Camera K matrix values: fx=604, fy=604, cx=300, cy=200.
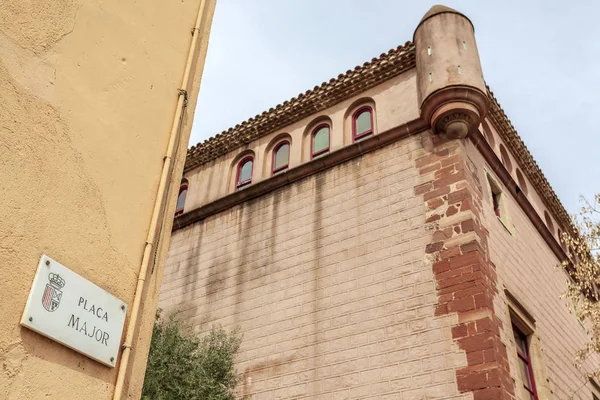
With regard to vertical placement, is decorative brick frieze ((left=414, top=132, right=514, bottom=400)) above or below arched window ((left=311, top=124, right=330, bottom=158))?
below

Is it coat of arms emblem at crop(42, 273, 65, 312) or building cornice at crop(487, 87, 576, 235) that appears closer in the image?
coat of arms emblem at crop(42, 273, 65, 312)

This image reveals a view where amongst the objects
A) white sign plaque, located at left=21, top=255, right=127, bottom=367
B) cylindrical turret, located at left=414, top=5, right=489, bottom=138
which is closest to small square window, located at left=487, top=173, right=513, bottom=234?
cylindrical turret, located at left=414, top=5, right=489, bottom=138

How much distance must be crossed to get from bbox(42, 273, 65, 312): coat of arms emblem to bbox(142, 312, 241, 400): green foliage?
618 centimetres

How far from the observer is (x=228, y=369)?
11.3 meters

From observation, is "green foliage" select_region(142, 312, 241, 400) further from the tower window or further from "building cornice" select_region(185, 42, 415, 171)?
"building cornice" select_region(185, 42, 415, 171)

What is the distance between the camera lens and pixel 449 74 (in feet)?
38.1

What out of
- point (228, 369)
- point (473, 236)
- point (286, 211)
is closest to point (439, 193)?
point (473, 236)

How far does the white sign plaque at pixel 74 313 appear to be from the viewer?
3531mm

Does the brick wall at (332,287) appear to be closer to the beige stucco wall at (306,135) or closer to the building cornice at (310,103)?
the beige stucco wall at (306,135)

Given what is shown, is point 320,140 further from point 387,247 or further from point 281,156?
point 387,247

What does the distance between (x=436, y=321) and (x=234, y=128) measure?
8.01m

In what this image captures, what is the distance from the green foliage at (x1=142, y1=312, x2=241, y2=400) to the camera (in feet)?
33.1

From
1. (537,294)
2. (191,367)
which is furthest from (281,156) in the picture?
(537,294)

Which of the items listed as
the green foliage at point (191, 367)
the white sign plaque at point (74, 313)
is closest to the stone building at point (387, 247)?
the green foliage at point (191, 367)
